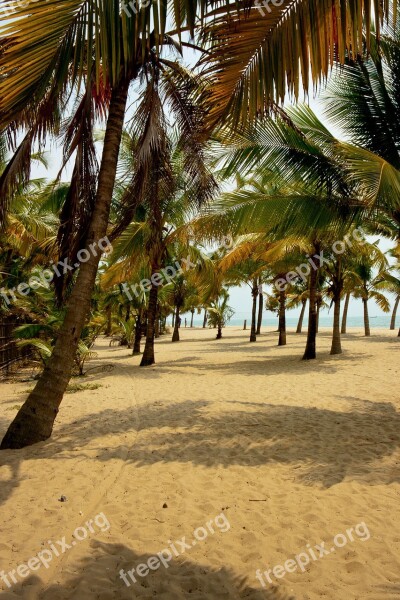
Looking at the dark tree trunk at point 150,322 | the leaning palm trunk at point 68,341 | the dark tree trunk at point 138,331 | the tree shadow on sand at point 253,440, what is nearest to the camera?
the tree shadow on sand at point 253,440

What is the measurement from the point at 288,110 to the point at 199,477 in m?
6.06

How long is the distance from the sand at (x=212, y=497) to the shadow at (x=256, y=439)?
3 cm

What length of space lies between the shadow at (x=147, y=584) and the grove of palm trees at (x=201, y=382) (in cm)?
1

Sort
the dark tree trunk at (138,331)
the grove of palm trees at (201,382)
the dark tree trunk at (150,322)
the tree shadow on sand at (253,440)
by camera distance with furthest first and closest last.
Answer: the dark tree trunk at (138,331) < the dark tree trunk at (150,322) < the tree shadow on sand at (253,440) < the grove of palm trees at (201,382)

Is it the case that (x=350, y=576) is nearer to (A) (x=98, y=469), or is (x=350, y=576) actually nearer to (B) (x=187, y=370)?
(A) (x=98, y=469)

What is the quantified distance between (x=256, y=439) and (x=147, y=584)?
3.19m

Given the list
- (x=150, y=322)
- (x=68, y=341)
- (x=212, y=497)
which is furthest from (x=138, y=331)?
(x=212, y=497)

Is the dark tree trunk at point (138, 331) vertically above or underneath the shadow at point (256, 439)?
above

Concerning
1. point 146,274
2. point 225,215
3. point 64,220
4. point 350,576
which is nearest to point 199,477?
point 350,576

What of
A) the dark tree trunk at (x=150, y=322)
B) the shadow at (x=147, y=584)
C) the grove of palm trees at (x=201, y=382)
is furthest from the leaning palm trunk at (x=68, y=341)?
the dark tree trunk at (x=150, y=322)

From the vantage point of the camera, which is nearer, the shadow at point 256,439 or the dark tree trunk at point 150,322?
the shadow at point 256,439

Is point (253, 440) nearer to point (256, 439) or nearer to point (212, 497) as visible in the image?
point (256, 439)

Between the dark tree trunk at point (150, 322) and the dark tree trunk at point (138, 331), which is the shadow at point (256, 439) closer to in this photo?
the dark tree trunk at point (150, 322)

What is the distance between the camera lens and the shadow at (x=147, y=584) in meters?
2.55
